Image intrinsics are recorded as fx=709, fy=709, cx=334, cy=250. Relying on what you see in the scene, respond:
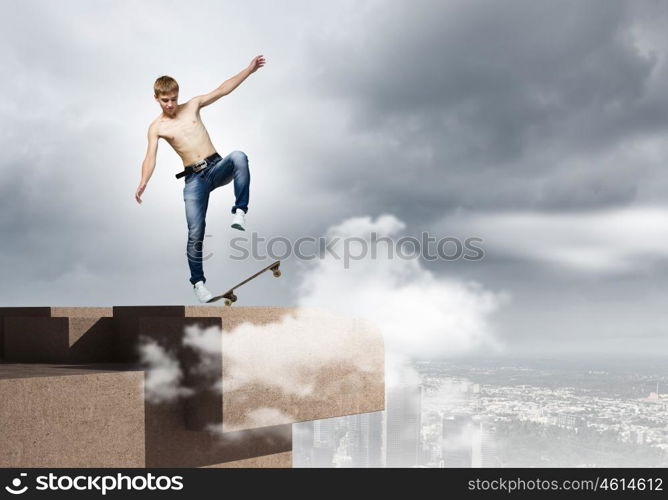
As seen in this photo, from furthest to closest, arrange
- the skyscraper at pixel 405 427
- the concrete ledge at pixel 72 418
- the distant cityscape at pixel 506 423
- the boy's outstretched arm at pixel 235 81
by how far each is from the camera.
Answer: the distant cityscape at pixel 506 423 → the skyscraper at pixel 405 427 → the boy's outstretched arm at pixel 235 81 → the concrete ledge at pixel 72 418

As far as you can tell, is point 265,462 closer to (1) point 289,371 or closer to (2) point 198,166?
(1) point 289,371

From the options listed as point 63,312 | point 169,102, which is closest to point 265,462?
point 63,312

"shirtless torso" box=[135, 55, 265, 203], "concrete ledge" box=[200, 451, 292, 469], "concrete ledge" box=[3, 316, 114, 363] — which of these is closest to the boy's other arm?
"shirtless torso" box=[135, 55, 265, 203]

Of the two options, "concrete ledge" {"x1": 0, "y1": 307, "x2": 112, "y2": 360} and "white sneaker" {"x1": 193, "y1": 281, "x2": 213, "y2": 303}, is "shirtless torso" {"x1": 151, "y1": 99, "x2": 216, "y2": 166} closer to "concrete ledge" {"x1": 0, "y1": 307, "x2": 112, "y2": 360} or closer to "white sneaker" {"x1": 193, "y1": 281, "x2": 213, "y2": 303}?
"white sneaker" {"x1": 193, "y1": 281, "x2": 213, "y2": 303}

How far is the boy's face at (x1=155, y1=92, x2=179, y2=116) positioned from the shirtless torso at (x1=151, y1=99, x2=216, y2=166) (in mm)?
104

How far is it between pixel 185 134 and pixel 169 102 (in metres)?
0.58

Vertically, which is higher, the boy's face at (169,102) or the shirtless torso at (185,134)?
the boy's face at (169,102)

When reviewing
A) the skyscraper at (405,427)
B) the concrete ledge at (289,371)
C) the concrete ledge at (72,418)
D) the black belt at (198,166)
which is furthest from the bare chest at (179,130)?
the skyscraper at (405,427)

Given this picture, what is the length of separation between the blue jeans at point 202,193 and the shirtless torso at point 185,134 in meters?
0.27

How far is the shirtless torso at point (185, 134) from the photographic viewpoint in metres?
11.9

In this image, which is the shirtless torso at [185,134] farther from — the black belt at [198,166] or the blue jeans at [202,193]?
the blue jeans at [202,193]
